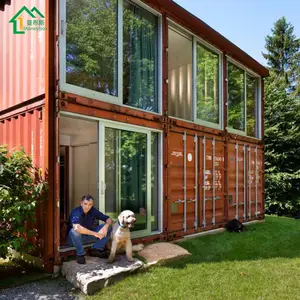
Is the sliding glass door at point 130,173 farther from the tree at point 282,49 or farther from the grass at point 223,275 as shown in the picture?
the tree at point 282,49

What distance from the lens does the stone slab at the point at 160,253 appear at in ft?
15.4

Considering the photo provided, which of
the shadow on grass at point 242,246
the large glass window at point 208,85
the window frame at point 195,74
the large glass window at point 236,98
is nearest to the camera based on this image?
Result: the shadow on grass at point 242,246

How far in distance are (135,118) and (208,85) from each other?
8.97 ft

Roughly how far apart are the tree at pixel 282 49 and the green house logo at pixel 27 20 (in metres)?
19.7

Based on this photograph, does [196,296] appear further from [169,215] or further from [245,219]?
[245,219]

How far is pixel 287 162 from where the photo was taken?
14609 mm

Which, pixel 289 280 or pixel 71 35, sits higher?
pixel 71 35

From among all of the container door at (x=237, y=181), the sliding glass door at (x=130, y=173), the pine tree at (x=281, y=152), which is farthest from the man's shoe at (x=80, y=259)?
the pine tree at (x=281, y=152)

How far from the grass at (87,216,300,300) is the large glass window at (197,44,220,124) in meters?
2.83

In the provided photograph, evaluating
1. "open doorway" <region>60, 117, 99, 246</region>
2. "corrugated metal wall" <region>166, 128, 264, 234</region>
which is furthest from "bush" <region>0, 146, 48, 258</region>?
"open doorway" <region>60, 117, 99, 246</region>

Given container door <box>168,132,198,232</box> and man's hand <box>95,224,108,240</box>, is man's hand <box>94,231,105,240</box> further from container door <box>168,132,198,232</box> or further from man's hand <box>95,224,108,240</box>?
container door <box>168,132,198,232</box>

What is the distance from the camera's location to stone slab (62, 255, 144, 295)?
372cm

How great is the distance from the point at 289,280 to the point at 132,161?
114 inches

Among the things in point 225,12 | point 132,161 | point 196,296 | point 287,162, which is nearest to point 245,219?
point 132,161
